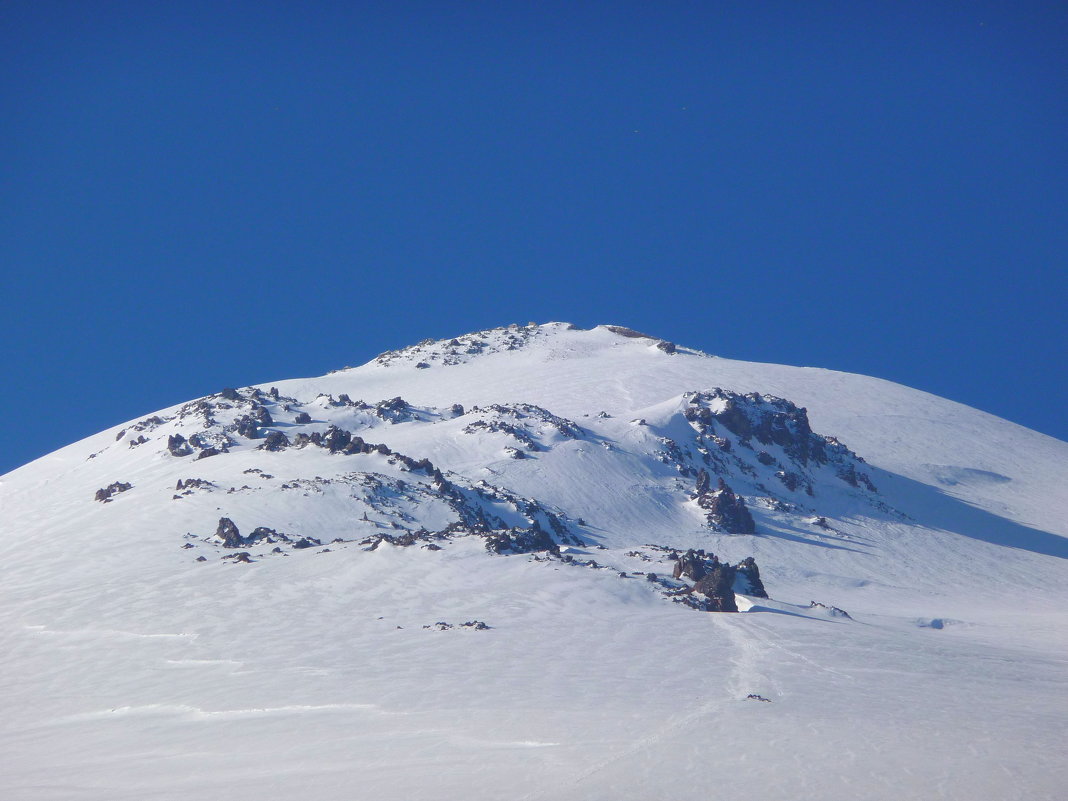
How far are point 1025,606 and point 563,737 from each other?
35381 millimetres

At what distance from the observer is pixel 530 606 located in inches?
1045

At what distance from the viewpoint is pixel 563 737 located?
15.6 meters

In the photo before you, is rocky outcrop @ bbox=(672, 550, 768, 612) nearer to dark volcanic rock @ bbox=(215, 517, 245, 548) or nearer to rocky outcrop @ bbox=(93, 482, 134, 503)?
dark volcanic rock @ bbox=(215, 517, 245, 548)

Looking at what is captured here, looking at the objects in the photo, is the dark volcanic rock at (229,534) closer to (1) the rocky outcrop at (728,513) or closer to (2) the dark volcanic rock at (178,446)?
(2) the dark volcanic rock at (178,446)

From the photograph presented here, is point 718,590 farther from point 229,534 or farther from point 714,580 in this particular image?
point 229,534

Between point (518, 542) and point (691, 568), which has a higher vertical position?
point (518, 542)

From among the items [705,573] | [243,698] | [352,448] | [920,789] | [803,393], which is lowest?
[920,789]

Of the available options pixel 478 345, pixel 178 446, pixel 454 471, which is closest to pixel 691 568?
pixel 454 471

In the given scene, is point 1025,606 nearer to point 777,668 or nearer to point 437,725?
point 777,668

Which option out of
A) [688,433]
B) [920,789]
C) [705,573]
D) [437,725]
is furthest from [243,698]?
[688,433]

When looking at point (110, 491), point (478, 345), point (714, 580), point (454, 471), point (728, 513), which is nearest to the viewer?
point (714, 580)

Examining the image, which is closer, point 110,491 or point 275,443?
point 110,491

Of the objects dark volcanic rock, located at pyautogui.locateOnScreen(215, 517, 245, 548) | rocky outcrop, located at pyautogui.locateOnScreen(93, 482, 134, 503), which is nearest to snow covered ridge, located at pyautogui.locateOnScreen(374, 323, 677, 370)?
rocky outcrop, located at pyautogui.locateOnScreen(93, 482, 134, 503)

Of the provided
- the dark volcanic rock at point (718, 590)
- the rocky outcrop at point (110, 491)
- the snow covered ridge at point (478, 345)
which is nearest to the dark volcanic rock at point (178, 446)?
the rocky outcrop at point (110, 491)
